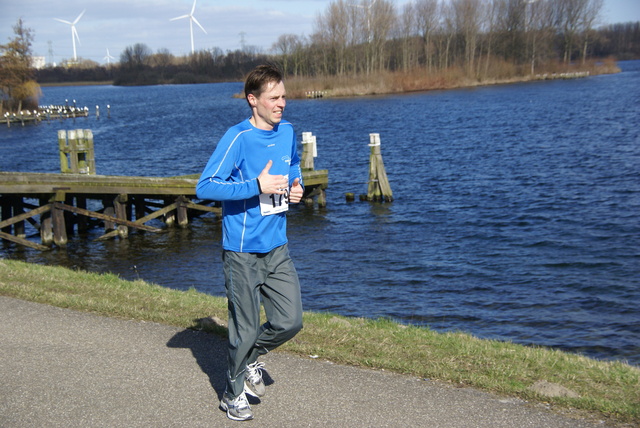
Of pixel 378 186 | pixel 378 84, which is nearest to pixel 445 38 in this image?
pixel 378 84

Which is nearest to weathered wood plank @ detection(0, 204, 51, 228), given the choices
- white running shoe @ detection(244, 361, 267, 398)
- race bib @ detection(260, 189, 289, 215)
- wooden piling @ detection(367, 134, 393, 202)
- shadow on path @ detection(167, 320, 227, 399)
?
wooden piling @ detection(367, 134, 393, 202)

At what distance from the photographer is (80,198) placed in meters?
21.1

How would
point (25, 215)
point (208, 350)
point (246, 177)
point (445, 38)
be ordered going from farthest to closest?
point (445, 38) < point (25, 215) < point (208, 350) < point (246, 177)

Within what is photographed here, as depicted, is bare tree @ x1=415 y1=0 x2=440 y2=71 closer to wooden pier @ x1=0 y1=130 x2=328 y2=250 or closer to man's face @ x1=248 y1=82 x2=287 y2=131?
wooden pier @ x1=0 y1=130 x2=328 y2=250

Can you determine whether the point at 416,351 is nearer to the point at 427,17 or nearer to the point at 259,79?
the point at 259,79

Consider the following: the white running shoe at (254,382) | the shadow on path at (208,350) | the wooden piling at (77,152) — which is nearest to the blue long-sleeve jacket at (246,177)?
the white running shoe at (254,382)

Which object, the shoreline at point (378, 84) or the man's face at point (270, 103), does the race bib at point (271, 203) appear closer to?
the man's face at point (270, 103)

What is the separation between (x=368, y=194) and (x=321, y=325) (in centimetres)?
1894

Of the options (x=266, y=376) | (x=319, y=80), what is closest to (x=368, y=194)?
(x=266, y=376)

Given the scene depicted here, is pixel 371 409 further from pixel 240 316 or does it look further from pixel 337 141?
pixel 337 141

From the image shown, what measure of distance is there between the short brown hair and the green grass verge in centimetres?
254

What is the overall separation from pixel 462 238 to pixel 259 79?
1653 cm

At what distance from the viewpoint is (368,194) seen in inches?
1032

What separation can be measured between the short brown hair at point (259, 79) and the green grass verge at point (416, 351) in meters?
2.54
